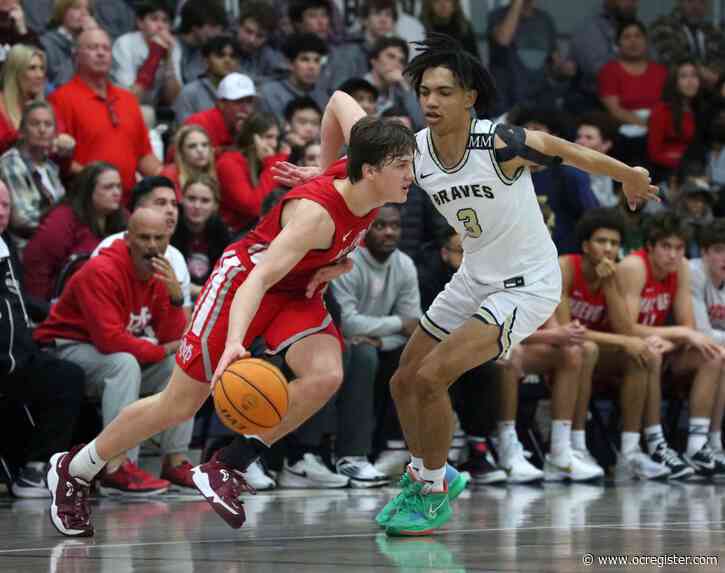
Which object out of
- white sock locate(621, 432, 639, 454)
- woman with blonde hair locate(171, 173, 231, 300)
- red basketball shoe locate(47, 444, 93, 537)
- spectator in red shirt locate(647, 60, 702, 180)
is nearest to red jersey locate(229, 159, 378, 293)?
red basketball shoe locate(47, 444, 93, 537)

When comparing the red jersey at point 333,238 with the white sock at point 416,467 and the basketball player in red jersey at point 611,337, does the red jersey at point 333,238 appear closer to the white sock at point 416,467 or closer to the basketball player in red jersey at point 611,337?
the white sock at point 416,467

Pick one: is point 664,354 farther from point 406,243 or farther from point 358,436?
point 358,436

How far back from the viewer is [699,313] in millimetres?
11984

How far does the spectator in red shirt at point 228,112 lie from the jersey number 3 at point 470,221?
15.9ft

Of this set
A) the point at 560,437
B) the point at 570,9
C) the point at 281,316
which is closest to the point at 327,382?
the point at 281,316

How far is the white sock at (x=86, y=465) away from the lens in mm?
6926

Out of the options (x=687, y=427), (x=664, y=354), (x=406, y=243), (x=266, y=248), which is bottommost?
(x=687, y=427)

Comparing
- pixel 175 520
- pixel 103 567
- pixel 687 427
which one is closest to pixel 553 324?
pixel 687 427

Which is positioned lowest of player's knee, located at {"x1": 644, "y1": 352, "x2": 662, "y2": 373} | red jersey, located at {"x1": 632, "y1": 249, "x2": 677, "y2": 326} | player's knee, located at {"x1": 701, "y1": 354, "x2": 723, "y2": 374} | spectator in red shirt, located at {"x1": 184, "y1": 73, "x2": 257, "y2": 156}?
player's knee, located at {"x1": 701, "y1": 354, "x2": 723, "y2": 374}

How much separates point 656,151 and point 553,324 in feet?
15.0

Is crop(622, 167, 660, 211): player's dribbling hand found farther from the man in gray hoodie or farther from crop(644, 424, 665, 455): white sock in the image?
crop(644, 424, 665, 455): white sock

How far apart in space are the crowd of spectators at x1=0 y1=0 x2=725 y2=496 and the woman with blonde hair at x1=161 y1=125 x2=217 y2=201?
18mm

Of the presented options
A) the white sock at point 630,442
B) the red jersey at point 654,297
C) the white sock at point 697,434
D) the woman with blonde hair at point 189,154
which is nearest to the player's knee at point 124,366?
the woman with blonde hair at point 189,154

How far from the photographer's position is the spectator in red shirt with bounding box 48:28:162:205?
11242 mm
